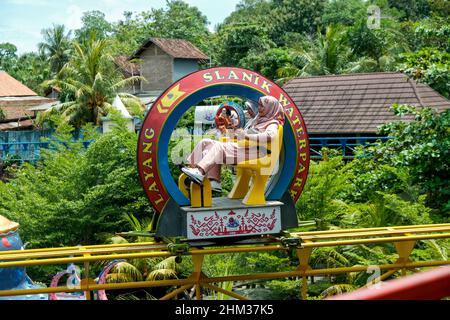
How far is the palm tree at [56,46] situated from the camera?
43875mm

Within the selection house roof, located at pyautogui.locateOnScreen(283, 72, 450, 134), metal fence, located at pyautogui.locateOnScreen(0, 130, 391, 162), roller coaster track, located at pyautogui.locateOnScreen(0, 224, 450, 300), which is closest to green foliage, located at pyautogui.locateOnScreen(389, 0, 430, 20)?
house roof, located at pyautogui.locateOnScreen(283, 72, 450, 134)

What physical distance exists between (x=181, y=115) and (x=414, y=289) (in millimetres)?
3956

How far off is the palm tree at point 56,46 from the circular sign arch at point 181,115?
3954cm

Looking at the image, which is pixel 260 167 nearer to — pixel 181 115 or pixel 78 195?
pixel 181 115

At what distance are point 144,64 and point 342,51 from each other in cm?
1241

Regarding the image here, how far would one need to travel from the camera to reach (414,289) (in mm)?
1460

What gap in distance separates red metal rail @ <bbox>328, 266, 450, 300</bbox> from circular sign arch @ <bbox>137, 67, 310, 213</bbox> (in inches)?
149

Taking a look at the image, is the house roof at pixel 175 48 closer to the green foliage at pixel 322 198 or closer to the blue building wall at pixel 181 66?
the blue building wall at pixel 181 66

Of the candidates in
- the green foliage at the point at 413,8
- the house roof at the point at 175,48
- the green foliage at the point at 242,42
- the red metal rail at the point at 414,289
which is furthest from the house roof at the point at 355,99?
the green foliage at the point at 413,8

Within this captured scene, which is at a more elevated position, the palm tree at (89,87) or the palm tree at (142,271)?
the palm tree at (89,87)

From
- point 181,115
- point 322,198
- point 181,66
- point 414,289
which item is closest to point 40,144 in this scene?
point 322,198

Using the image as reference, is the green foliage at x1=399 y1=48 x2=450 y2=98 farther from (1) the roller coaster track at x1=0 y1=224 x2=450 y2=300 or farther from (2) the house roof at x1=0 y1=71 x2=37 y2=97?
(2) the house roof at x1=0 y1=71 x2=37 y2=97

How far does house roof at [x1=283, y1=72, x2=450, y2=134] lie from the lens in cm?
1791
